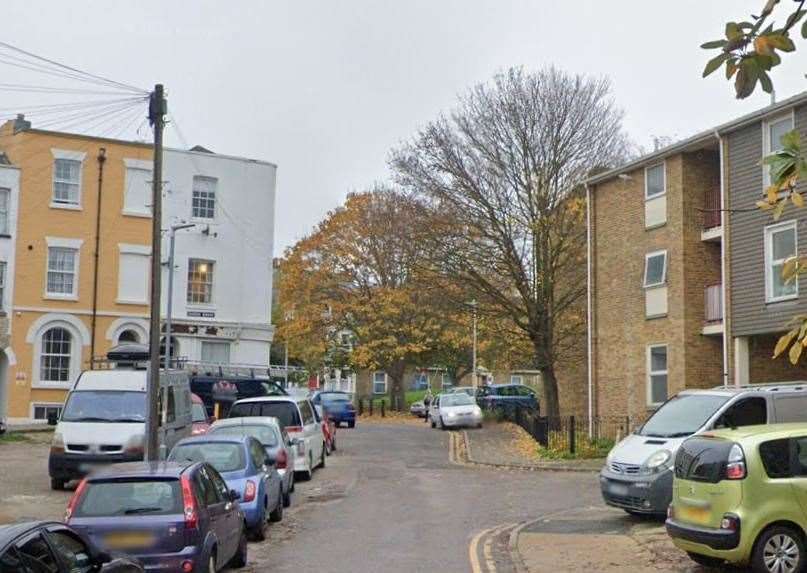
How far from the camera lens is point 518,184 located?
3444 cm

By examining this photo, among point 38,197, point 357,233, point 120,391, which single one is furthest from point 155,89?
point 357,233

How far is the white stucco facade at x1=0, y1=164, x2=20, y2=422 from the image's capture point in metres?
37.3

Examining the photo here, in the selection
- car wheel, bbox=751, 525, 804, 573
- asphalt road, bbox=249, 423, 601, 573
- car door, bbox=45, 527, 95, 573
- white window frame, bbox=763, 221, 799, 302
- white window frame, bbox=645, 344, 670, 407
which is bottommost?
asphalt road, bbox=249, 423, 601, 573

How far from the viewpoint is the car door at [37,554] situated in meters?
6.62

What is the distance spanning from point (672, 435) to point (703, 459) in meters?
4.67

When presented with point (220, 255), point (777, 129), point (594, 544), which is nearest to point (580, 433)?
point (777, 129)

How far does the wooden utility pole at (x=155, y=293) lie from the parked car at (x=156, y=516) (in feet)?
23.3

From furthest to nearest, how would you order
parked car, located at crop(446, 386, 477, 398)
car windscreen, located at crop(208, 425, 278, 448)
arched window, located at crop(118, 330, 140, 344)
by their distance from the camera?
parked car, located at crop(446, 386, 477, 398) → arched window, located at crop(118, 330, 140, 344) → car windscreen, located at crop(208, 425, 278, 448)

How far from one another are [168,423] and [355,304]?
30.0 m

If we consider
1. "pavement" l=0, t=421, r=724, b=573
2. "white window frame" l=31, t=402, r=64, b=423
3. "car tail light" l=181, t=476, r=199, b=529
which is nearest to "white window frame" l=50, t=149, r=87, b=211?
"white window frame" l=31, t=402, r=64, b=423

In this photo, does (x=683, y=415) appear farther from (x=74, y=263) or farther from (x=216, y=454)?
(x=74, y=263)

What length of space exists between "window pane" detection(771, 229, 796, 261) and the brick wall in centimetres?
325

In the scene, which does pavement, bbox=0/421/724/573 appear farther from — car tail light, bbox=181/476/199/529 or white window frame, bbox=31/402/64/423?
white window frame, bbox=31/402/64/423

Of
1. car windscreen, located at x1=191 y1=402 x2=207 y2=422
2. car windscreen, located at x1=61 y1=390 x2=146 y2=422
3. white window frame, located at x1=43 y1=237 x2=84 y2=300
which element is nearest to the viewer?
car windscreen, located at x1=61 y1=390 x2=146 y2=422
